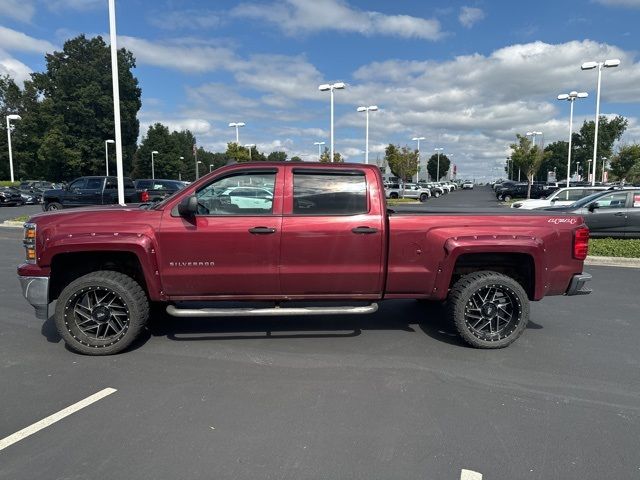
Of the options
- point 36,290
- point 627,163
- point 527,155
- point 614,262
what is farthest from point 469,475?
point 627,163

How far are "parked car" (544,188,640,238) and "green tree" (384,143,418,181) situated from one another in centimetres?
4404

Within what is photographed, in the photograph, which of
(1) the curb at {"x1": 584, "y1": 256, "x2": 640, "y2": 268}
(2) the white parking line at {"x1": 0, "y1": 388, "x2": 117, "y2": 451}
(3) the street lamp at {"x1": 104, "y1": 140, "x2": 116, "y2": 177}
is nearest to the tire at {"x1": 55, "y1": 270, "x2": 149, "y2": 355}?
(2) the white parking line at {"x1": 0, "y1": 388, "x2": 117, "y2": 451}

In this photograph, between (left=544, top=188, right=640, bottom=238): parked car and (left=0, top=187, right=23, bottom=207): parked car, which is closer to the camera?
(left=544, top=188, right=640, bottom=238): parked car

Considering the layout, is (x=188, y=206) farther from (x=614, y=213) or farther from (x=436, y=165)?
(x=436, y=165)

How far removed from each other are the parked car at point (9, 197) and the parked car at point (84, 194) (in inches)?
581

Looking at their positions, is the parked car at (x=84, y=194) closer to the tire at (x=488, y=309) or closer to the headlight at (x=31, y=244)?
the headlight at (x=31, y=244)

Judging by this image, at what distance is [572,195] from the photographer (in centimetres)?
1855

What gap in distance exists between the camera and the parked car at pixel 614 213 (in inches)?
482

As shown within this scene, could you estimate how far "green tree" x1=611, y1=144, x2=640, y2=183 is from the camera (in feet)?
174

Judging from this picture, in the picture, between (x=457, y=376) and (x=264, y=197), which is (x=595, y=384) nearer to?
(x=457, y=376)

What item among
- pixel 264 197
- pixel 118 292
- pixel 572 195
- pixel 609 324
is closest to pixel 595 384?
pixel 609 324

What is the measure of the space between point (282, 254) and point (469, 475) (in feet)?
8.40

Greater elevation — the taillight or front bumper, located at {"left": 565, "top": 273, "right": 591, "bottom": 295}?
the taillight

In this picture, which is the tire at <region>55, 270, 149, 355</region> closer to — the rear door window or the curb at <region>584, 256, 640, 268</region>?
the rear door window
